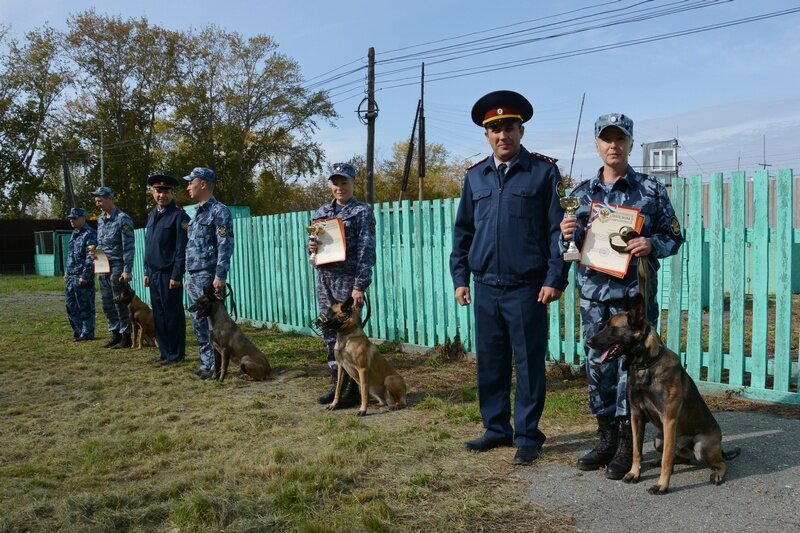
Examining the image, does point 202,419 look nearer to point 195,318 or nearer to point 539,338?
point 195,318

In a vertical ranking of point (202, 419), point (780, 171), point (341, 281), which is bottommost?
point (202, 419)

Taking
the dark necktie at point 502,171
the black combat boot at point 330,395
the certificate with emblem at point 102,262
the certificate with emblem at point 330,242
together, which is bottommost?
the black combat boot at point 330,395

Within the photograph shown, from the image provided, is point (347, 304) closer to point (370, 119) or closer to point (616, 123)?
point (616, 123)

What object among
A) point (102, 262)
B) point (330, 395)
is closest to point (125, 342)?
point (102, 262)

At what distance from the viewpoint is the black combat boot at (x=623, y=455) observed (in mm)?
3646

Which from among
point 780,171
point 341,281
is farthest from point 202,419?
point 780,171

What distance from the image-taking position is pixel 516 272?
3.98m

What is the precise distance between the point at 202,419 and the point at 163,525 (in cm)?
214

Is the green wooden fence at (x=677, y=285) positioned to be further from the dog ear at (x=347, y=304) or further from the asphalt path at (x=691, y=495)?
the dog ear at (x=347, y=304)

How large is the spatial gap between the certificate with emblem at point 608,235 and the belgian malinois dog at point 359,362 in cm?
231

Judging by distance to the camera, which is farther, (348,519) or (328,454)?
(328,454)

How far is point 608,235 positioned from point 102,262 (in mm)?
7894

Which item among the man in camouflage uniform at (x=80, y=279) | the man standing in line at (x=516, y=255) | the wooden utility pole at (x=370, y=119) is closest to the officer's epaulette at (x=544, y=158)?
the man standing in line at (x=516, y=255)

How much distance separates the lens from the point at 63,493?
362cm
